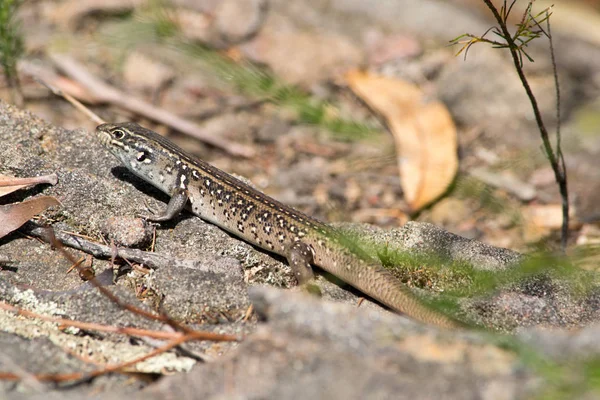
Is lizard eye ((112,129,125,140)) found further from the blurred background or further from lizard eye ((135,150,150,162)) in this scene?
the blurred background

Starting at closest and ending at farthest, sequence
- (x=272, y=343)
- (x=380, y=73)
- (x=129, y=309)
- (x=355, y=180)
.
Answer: (x=272, y=343) → (x=129, y=309) → (x=355, y=180) → (x=380, y=73)

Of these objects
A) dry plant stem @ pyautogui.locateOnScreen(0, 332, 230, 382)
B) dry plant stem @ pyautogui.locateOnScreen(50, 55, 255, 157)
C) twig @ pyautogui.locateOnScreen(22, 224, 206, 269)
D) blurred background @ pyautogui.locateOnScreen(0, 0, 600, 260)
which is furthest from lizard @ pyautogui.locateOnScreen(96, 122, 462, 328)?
dry plant stem @ pyautogui.locateOnScreen(50, 55, 255, 157)

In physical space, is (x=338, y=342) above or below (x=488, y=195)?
below

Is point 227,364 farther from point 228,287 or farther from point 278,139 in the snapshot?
point 278,139

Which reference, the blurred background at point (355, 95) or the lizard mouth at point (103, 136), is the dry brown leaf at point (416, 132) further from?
the lizard mouth at point (103, 136)

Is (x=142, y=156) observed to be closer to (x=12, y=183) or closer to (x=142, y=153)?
(x=142, y=153)

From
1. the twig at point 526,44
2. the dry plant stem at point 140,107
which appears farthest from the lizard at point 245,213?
the dry plant stem at point 140,107

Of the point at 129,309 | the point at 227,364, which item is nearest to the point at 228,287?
the point at 129,309

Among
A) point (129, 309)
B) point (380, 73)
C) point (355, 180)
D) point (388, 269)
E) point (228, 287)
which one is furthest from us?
point (380, 73)
